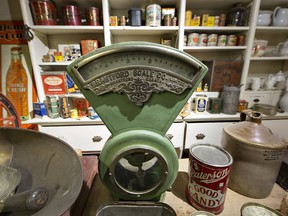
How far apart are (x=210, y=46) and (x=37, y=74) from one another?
1565 mm

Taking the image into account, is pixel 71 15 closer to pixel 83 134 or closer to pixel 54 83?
pixel 54 83

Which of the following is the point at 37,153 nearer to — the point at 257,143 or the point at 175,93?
the point at 175,93

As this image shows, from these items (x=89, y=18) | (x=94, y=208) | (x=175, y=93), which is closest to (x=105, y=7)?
(x=89, y=18)

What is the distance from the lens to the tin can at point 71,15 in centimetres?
129

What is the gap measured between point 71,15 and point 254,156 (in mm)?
1553

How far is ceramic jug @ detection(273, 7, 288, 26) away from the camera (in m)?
1.42

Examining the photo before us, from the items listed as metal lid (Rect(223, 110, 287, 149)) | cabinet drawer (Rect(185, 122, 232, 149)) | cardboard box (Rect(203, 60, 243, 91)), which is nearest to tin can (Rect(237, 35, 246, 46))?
cardboard box (Rect(203, 60, 243, 91))

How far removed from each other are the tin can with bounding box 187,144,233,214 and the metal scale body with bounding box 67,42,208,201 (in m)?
0.07

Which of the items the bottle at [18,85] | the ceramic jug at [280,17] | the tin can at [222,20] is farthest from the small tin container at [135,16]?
the ceramic jug at [280,17]

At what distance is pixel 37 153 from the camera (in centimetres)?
50

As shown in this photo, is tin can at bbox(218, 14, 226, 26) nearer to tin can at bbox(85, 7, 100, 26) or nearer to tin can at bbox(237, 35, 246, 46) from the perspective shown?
tin can at bbox(237, 35, 246, 46)

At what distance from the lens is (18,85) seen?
62.0 inches

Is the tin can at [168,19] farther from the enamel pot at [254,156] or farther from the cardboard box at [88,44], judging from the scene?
the enamel pot at [254,156]

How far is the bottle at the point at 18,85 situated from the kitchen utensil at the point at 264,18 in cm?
227
